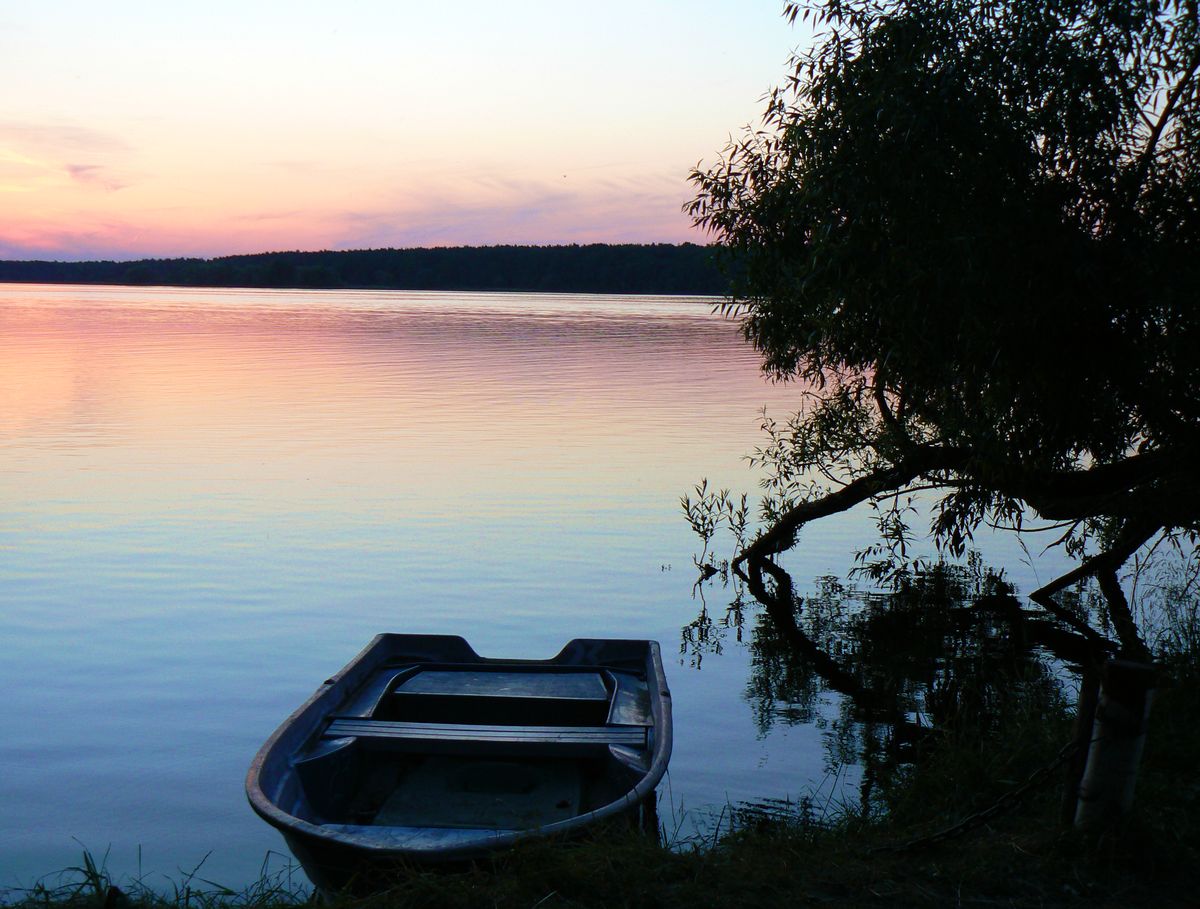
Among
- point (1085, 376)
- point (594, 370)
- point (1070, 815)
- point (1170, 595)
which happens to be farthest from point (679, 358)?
point (1070, 815)

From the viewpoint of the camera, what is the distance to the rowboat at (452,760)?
5.75 meters

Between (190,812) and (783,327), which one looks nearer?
(190,812)

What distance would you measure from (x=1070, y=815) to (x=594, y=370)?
3942 cm

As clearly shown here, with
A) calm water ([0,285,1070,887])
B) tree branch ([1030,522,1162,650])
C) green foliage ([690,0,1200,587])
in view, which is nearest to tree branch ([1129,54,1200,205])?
green foliage ([690,0,1200,587])

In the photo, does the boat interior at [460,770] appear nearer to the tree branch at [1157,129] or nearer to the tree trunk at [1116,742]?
the tree trunk at [1116,742]

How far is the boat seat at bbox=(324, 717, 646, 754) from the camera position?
293 inches

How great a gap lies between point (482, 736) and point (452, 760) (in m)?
0.41

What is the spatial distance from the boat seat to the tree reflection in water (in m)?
1.35

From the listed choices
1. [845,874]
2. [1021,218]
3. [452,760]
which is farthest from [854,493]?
[845,874]

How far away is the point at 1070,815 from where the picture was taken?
18.0 ft

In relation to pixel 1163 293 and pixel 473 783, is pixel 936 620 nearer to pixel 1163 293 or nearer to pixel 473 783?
pixel 1163 293

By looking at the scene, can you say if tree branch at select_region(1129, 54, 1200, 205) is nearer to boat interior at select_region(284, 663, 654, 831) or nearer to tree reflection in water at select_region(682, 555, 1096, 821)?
tree reflection in water at select_region(682, 555, 1096, 821)

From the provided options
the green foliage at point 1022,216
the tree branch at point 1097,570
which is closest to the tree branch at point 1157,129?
the green foliage at point 1022,216

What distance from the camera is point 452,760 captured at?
304 inches
